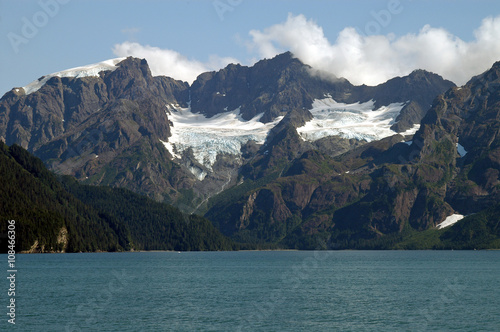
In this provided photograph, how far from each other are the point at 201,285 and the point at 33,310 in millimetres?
58907

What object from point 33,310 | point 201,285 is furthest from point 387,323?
point 201,285

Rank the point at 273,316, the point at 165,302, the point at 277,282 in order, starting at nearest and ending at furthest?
1. the point at 273,316
2. the point at 165,302
3. the point at 277,282

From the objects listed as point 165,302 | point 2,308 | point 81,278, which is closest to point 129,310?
point 165,302

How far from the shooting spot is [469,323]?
372ft

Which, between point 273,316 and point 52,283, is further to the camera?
point 52,283

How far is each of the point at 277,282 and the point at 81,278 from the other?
176 feet

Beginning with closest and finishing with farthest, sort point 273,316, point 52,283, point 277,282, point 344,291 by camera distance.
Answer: point 273,316 → point 344,291 → point 52,283 → point 277,282

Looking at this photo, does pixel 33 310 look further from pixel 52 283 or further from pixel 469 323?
pixel 469 323

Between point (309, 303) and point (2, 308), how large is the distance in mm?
57106

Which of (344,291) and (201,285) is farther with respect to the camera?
(201,285)

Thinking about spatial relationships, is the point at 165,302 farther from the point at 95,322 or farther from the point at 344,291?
the point at 344,291

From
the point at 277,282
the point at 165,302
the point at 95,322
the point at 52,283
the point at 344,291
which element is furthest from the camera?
the point at 277,282

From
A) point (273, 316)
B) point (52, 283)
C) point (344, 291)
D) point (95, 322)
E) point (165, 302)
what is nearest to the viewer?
point (95, 322)

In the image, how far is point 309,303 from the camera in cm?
13812
